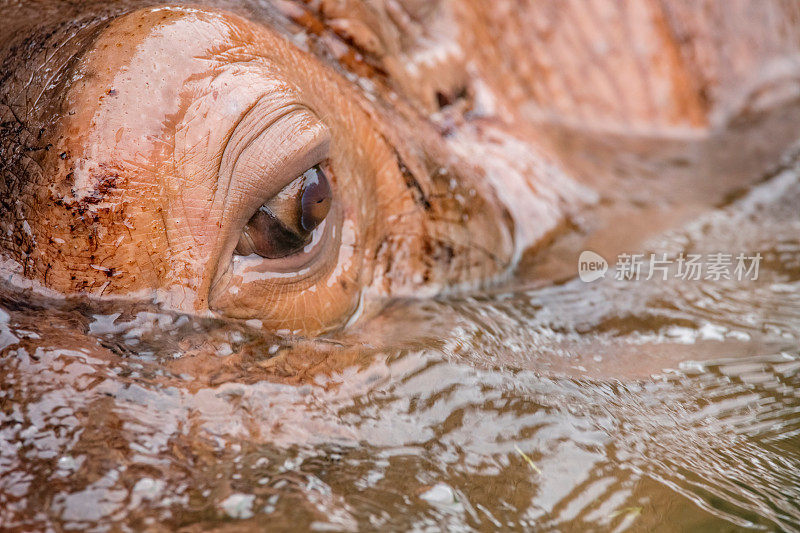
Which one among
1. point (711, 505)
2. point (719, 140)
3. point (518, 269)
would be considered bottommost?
point (711, 505)

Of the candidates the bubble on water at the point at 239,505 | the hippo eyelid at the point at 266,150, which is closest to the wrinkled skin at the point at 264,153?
the hippo eyelid at the point at 266,150

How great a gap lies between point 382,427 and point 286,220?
629 mm

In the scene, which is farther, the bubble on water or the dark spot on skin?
the dark spot on skin

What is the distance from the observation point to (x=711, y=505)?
189 centimetres

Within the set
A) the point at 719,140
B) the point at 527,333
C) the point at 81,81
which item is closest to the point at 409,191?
the point at 527,333

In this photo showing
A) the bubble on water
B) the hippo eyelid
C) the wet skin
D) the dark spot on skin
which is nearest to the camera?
the bubble on water

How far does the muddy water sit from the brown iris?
221 mm

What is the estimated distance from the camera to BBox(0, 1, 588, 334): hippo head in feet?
6.64

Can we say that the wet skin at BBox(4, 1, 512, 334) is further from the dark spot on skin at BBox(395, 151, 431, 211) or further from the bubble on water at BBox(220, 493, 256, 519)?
the bubble on water at BBox(220, 493, 256, 519)

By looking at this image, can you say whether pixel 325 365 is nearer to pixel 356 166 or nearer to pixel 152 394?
pixel 152 394

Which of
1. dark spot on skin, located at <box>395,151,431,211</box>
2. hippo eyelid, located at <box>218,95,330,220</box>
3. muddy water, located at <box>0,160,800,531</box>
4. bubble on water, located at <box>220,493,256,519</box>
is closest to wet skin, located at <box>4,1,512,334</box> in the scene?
hippo eyelid, located at <box>218,95,330,220</box>

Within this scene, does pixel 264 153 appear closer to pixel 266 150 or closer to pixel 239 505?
pixel 266 150

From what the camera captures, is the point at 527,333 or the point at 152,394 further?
the point at 527,333

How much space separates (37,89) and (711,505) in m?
1.88
